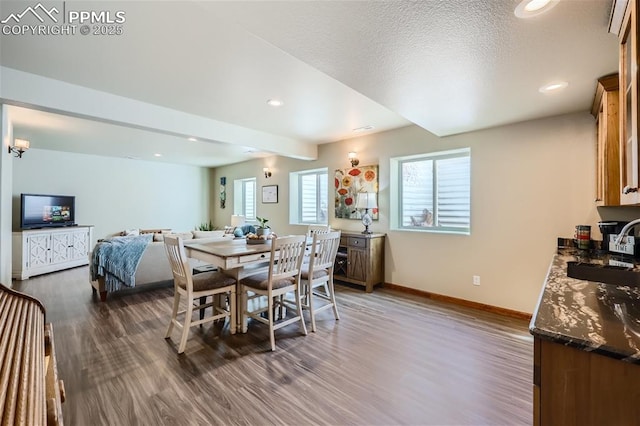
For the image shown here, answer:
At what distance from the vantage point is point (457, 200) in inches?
151

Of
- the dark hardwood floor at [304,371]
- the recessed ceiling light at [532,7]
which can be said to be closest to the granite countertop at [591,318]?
the dark hardwood floor at [304,371]

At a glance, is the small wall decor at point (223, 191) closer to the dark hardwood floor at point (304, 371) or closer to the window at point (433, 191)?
the dark hardwood floor at point (304, 371)

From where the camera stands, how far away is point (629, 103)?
1.31 meters

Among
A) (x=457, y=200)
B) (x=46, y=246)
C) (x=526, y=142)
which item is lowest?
(x=46, y=246)

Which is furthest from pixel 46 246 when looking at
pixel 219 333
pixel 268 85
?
pixel 268 85

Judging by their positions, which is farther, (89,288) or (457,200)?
(89,288)

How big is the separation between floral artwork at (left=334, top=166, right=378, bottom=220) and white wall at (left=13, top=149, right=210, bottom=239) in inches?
194

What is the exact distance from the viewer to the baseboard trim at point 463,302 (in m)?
3.26

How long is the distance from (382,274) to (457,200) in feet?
5.08

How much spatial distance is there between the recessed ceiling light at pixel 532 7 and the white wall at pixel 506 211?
6.93 ft

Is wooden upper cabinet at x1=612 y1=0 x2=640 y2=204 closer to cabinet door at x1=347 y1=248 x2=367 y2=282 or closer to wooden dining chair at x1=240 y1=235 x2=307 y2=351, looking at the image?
wooden dining chair at x1=240 y1=235 x2=307 y2=351

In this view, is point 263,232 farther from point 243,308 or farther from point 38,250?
point 38,250

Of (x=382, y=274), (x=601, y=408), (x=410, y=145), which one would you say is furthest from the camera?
(x=382, y=274)

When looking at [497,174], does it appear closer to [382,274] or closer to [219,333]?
[382,274]
